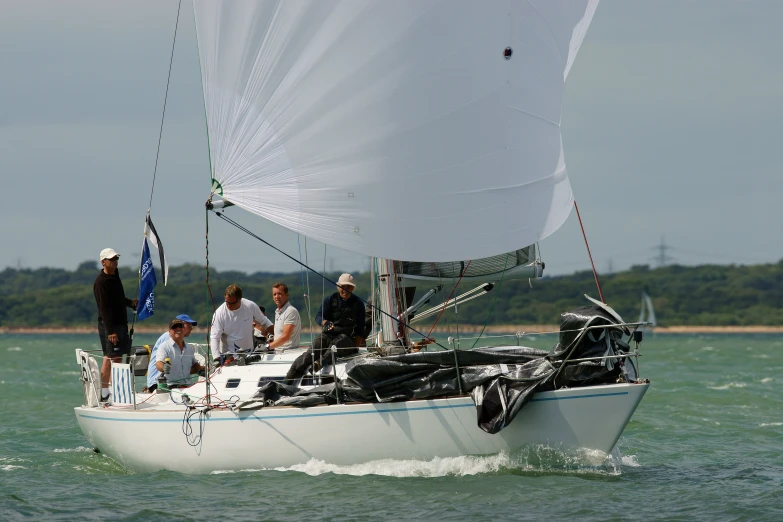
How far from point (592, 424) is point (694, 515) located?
4.05 ft

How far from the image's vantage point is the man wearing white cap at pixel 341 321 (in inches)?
464

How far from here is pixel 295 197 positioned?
11031 mm

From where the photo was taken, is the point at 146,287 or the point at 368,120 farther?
the point at 146,287

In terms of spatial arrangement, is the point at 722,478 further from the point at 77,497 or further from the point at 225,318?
the point at 77,497

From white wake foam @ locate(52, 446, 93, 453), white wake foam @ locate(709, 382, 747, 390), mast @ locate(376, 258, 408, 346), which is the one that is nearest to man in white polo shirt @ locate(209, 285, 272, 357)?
mast @ locate(376, 258, 408, 346)

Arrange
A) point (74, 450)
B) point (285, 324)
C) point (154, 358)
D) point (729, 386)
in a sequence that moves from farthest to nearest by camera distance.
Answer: point (729, 386)
point (74, 450)
point (154, 358)
point (285, 324)

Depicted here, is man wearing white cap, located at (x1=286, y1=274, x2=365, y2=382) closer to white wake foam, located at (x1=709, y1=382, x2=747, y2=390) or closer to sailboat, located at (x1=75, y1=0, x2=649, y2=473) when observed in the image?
sailboat, located at (x1=75, y1=0, x2=649, y2=473)

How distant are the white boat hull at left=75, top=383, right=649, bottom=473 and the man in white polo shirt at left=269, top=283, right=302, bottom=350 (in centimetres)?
167

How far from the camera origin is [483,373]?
423 inches

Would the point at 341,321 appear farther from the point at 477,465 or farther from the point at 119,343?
the point at 119,343

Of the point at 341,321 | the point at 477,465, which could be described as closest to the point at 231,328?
the point at 341,321

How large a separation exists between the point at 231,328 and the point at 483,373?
344cm

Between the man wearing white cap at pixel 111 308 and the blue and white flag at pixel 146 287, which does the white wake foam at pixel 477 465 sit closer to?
the blue and white flag at pixel 146 287

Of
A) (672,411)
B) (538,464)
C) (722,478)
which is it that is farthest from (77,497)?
(672,411)
